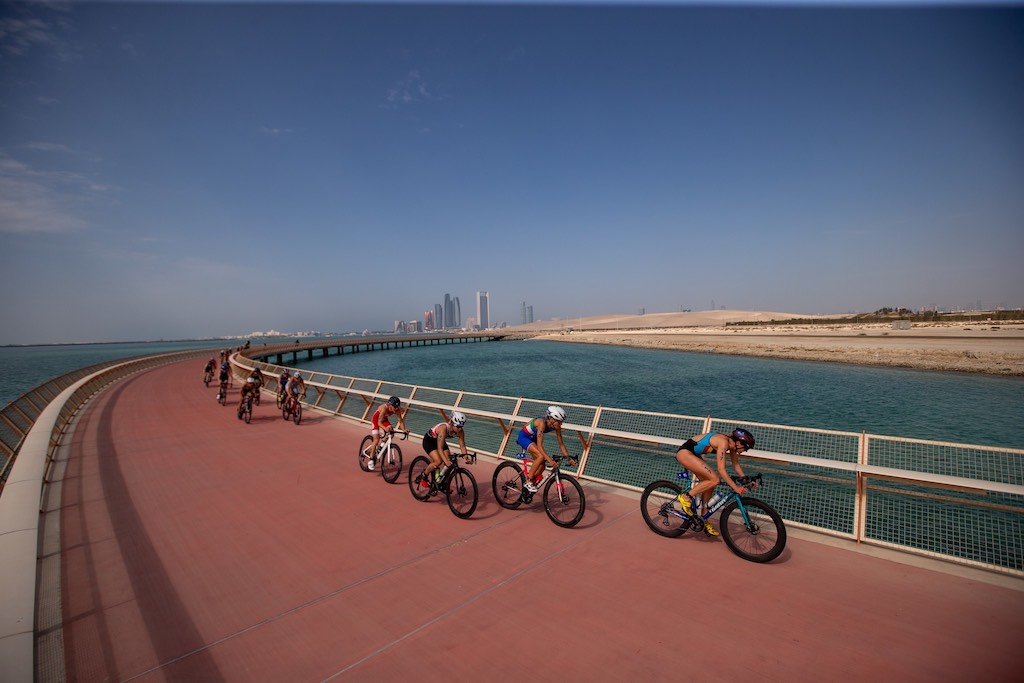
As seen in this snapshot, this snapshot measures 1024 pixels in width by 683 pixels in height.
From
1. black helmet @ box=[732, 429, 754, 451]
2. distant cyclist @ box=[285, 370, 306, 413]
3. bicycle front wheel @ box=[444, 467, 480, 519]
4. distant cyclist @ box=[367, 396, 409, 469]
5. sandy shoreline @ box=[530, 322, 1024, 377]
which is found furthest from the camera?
sandy shoreline @ box=[530, 322, 1024, 377]

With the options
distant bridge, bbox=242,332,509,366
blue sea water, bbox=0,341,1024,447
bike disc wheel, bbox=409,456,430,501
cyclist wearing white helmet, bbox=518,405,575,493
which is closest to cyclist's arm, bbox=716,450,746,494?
cyclist wearing white helmet, bbox=518,405,575,493

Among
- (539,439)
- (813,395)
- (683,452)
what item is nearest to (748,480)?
(683,452)

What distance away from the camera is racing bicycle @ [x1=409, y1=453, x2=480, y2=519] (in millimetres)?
6426

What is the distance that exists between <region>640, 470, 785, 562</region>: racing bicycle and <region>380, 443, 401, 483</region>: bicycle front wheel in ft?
15.1

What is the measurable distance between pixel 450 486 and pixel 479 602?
2.58 metres

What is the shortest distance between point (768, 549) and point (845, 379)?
111 ft

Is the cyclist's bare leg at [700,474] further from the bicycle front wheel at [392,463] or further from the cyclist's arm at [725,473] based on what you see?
the bicycle front wheel at [392,463]

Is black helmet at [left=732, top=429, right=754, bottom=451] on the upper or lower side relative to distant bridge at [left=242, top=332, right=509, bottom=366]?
upper

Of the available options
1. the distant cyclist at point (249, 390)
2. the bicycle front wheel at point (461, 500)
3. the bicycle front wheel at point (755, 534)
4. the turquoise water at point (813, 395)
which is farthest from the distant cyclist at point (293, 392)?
the turquoise water at point (813, 395)

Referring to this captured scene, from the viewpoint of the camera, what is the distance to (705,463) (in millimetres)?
5406

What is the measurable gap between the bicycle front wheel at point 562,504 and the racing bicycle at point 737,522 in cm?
88

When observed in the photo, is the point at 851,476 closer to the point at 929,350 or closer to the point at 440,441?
the point at 440,441

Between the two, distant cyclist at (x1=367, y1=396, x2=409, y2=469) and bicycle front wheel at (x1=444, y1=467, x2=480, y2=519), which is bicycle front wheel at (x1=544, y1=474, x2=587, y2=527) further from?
distant cyclist at (x1=367, y1=396, x2=409, y2=469)

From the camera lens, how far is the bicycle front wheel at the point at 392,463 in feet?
26.5
